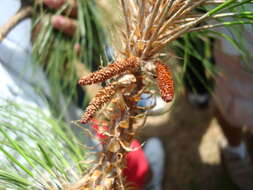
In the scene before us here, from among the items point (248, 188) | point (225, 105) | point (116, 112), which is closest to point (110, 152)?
point (116, 112)

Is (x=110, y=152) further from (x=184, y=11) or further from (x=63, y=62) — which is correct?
(x=63, y=62)

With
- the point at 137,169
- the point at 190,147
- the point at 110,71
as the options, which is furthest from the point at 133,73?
the point at 190,147

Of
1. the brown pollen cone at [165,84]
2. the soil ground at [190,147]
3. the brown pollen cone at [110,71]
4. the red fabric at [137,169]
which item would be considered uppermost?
the brown pollen cone at [110,71]

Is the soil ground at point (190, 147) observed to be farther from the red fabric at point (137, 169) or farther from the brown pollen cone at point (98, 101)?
the brown pollen cone at point (98, 101)

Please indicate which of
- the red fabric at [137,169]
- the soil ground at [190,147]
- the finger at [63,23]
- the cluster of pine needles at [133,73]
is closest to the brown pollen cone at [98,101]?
the cluster of pine needles at [133,73]

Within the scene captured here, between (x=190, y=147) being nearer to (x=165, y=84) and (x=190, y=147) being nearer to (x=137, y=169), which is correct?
(x=137, y=169)
